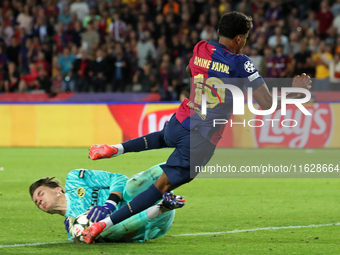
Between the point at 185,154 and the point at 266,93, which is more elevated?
the point at 266,93

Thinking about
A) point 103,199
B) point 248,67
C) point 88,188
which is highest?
point 248,67

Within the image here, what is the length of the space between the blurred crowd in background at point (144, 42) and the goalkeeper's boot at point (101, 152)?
10.5m

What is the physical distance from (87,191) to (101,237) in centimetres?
53

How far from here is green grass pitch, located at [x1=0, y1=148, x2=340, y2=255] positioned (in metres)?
5.34

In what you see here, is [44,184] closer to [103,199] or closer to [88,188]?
[88,188]

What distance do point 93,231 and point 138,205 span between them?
0.48 m

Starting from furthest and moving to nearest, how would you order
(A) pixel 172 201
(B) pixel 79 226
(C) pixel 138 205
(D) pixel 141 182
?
(D) pixel 141 182 < (B) pixel 79 226 < (C) pixel 138 205 < (A) pixel 172 201

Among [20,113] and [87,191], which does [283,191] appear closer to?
[87,191]

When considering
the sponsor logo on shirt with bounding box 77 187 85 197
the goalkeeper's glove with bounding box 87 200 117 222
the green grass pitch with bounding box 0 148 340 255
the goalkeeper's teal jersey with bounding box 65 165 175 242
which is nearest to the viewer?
the green grass pitch with bounding box 0 148 340 255

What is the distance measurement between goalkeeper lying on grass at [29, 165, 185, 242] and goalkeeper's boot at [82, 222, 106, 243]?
11cm

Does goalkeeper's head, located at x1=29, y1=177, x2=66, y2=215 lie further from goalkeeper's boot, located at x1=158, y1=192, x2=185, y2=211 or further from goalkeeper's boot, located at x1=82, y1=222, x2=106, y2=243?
goalkeeper's boot, located at x1=158, y1=192, x2=185, y2=211

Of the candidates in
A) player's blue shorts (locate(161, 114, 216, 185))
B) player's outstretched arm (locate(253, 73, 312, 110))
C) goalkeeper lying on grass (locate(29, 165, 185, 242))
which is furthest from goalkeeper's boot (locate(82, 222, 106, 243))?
player's outstretched arm (locate(253, 73, 312, 110))

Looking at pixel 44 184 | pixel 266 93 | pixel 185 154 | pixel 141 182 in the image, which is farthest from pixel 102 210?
pixel 266 93

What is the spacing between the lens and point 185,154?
5.33 meters
